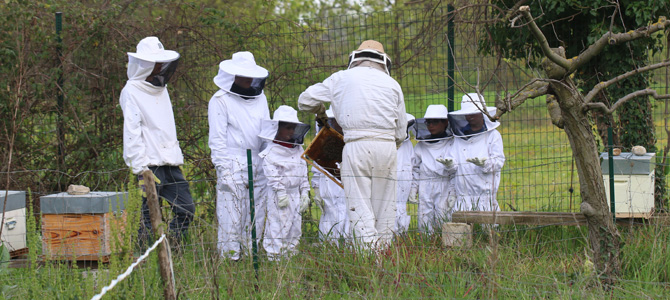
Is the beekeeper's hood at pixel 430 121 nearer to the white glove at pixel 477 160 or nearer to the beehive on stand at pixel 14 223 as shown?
the white glove at pixel 477 160

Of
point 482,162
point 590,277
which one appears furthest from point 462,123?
point 590,277

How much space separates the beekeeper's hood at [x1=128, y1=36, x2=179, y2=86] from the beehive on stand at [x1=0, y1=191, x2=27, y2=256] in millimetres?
1533

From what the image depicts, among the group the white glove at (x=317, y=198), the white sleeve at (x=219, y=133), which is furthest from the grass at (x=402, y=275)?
the white glove at (x=317, y=198)

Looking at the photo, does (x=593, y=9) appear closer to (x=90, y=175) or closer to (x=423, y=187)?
(x=423, y=187)

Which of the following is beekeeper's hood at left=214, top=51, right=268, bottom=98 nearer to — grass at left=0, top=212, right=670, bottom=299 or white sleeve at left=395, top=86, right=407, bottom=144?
white sleeve at left=395, top=86, right=407, bottom=144

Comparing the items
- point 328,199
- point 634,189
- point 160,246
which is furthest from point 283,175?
point 634,189

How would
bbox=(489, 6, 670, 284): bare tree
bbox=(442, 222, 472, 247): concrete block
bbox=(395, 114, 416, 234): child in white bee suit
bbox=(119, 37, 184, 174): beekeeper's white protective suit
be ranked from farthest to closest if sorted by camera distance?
1. bbox=(395, 114, 416, 234): child in white bee suit
2. bbox=(119, 37, 184, 174): beekeeper's white protective suit
3. bbox=(442, 222, 472, 247): concrete block
4. bbox=(489, 6, 670, 284): bare tree

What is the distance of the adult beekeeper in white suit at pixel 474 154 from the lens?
6859mm

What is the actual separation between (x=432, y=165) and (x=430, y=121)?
53cm

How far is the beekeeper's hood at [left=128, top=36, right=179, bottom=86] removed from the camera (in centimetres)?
616

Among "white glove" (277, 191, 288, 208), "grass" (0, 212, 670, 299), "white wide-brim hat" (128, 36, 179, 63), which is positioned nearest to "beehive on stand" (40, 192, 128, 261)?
"grass" (0, 212, 670, 299)

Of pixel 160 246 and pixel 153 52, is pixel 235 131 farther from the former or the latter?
pixel 160 246

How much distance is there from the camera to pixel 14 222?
18.7 ft

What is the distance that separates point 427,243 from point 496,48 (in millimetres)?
2871
